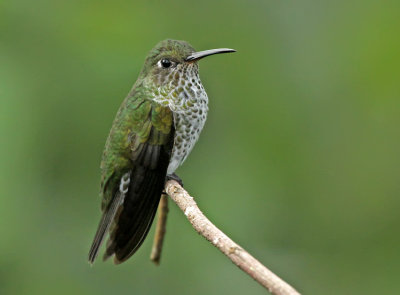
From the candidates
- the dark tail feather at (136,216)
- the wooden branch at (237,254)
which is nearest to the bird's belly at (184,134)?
the dark tail feather at (136,216)

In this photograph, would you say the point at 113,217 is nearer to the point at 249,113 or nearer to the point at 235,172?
the point at 235,172

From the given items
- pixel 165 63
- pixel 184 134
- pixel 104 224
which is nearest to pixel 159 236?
pixel 104 224

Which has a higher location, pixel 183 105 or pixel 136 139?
pixel 183 105

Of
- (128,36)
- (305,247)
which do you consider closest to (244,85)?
(128,36)

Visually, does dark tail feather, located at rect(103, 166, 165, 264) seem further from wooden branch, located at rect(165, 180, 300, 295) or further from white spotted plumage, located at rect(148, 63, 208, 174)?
wooden branch, located at rect(165, 180, 300, 295)

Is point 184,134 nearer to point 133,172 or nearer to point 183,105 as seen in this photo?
point 183,105

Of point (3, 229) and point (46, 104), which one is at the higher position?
point (46, 104)

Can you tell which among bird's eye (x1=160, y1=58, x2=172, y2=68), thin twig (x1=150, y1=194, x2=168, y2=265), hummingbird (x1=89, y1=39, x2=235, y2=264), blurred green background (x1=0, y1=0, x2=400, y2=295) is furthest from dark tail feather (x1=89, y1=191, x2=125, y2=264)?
bird's eye (x1=160, y1=58, x2=172, y2=68)

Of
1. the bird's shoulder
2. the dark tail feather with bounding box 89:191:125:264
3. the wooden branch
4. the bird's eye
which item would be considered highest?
the bird's eye
